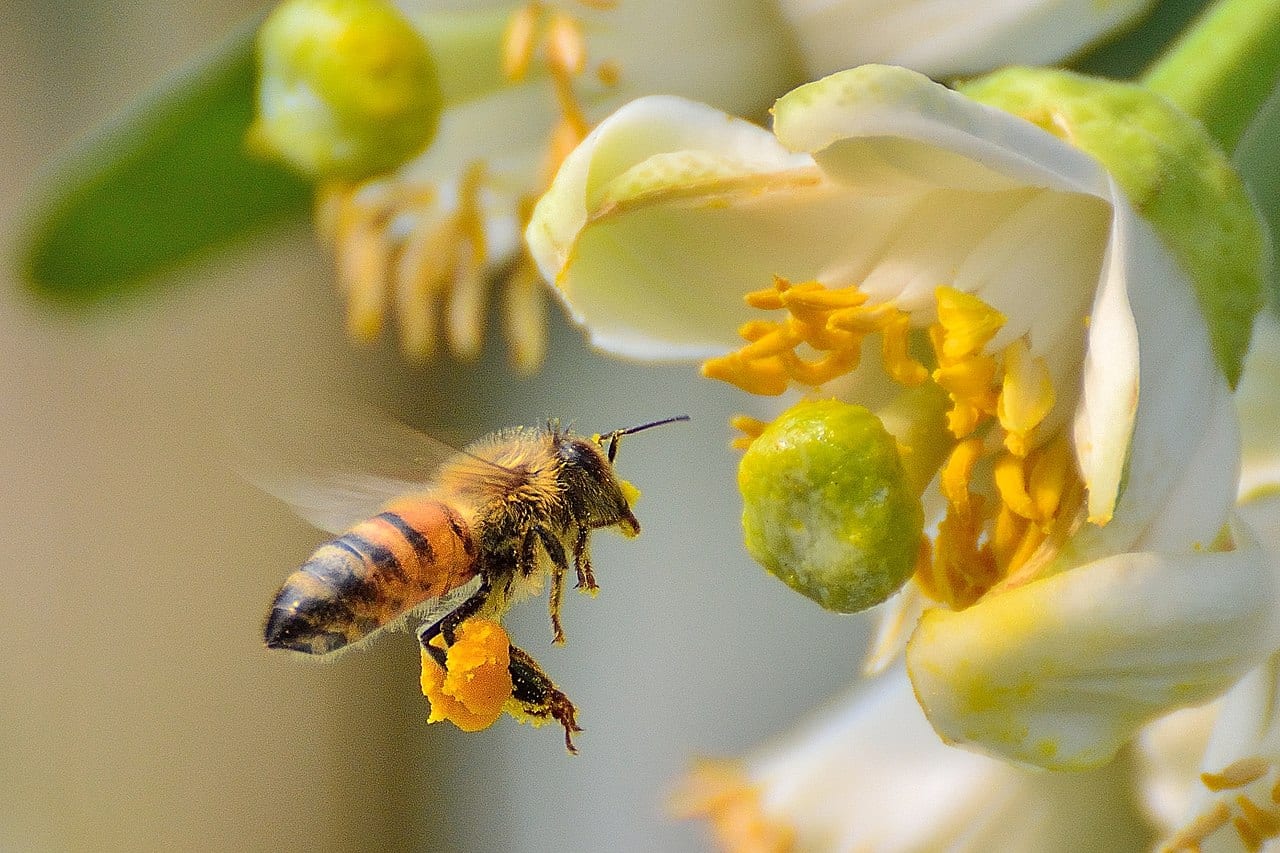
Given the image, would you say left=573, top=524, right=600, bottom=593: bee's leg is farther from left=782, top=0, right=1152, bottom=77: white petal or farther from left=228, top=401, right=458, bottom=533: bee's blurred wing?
left=782, top=0, right=1152, bottom=77: white petal

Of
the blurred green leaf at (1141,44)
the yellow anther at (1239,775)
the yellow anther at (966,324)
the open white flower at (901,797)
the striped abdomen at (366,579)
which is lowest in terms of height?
the open white flower at (901,797)

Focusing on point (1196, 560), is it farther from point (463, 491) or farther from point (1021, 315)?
point (463, 491)

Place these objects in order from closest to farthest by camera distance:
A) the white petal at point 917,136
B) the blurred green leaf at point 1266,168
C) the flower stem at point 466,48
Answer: the white petal at point 917,136
the blurred green leaf at point 1266,168
the flower stem at point 466,48

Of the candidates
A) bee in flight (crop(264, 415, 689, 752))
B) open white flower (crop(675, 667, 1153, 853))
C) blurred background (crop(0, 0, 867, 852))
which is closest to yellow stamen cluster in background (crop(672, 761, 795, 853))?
open white flower (crop(675, 667, 1153, 853))

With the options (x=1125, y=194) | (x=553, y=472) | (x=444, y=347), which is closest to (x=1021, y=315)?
(x=1125, y=194)

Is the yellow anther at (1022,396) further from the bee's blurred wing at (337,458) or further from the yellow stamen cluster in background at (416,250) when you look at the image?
the yellow stamen cluster in background at (416,250)

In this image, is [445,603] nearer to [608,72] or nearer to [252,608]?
[608,72]

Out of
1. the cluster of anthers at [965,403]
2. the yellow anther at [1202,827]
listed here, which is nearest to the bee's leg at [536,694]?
the cluster of anthers at [965,403]
